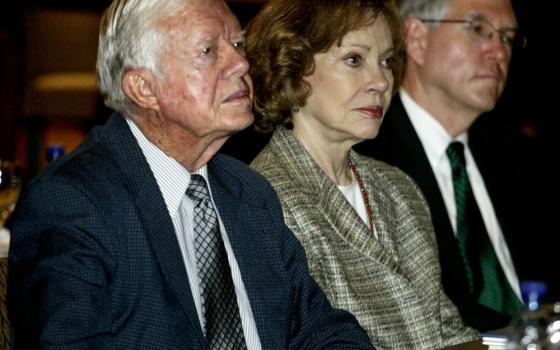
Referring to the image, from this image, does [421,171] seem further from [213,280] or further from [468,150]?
[213,280]

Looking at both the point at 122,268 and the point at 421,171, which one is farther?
the point at 421,171

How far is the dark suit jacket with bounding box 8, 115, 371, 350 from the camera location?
1932 mm

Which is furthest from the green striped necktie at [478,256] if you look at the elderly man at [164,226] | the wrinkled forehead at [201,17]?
the wrinkled forehead at [201,17]

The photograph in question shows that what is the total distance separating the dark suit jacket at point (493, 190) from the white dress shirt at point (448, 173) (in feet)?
0.08

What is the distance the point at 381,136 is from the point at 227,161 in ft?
3.72

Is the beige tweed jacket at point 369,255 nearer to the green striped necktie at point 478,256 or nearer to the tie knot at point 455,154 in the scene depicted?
the green striped necktie at point 478,256

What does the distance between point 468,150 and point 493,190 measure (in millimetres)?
177

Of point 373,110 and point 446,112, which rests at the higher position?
point 373,110

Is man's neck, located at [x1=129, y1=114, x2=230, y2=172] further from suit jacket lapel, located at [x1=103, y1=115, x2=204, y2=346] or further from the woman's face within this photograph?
the woman's face

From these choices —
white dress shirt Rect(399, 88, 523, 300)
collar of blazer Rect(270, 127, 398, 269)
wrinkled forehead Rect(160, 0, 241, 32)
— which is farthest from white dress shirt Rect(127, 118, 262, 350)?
white dress shirt Rect(399, 88, 523, 300)

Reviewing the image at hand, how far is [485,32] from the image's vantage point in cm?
386

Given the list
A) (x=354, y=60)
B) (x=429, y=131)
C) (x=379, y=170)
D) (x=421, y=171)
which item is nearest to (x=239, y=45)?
(x=354, y=60)

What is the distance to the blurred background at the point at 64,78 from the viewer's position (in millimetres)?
6102

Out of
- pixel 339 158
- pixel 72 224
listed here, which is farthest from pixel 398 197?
pixel 72 224
